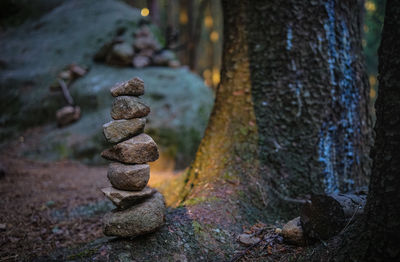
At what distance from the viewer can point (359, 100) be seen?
3.42 m

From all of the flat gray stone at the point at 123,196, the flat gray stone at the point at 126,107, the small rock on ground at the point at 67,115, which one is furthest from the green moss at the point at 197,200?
the small rock on ground at the point at 67,115

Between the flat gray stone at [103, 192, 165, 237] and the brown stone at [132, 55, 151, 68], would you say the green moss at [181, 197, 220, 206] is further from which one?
the brown stone at [132, 55, 151, 68]

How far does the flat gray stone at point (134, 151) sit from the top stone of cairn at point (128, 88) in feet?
1.38

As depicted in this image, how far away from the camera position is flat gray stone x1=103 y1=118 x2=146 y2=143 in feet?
8.00

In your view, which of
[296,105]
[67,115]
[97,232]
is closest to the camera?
[296,105]

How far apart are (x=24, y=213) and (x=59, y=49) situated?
7.37 m

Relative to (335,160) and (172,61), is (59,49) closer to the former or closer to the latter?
(172,61)

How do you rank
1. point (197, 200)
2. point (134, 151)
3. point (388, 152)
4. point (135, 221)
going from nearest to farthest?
1. point (388, 152)
2. point (135, 221)
3. point (134, 151)
4. point (197, 200)

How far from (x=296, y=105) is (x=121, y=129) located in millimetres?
2041

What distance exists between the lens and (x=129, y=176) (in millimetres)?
2400

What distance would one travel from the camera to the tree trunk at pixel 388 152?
5.21 ft

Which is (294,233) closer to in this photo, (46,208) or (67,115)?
(46,208)

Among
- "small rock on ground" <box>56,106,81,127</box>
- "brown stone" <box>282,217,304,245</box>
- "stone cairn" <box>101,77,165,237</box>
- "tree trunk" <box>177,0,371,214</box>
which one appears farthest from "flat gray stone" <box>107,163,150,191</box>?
"small rock on ground" <box>56,106,81,127</box>

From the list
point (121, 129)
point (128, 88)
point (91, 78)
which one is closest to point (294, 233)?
point (121, 129)
